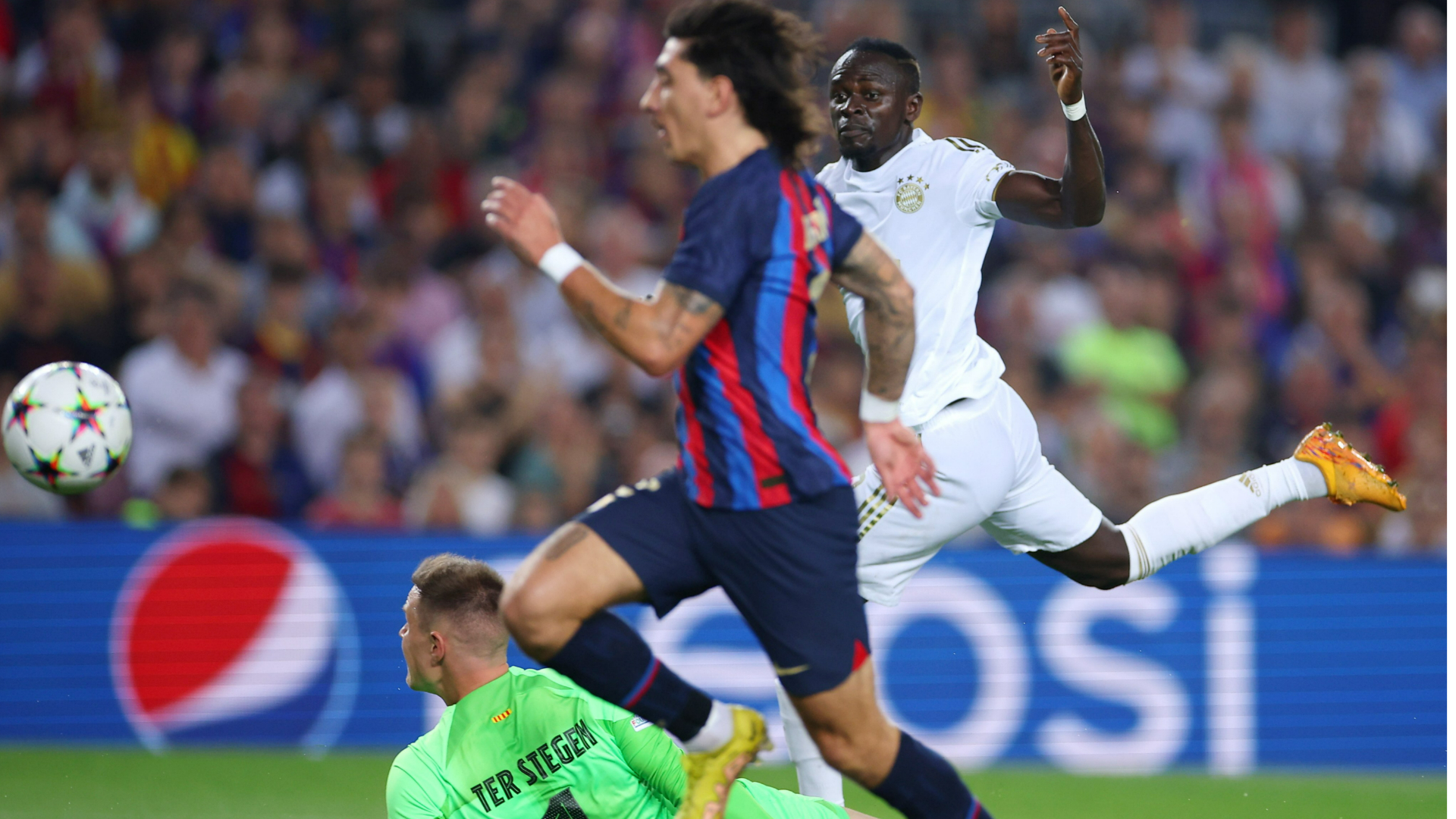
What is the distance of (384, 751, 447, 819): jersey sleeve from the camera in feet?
14.4

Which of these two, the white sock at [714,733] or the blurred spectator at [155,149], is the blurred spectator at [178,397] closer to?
the blurred spectator at [155,149]

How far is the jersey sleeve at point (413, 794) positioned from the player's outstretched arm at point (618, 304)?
1.62m

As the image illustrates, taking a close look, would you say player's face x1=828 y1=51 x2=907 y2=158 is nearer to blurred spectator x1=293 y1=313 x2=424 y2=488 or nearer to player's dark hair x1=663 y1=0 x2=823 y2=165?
player's dark hair x1=663 y1=0 x2=823 y2=165

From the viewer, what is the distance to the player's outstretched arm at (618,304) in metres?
3.53

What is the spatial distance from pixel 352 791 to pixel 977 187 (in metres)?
4.00

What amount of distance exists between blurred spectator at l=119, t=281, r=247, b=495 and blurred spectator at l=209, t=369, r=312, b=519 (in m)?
0.18

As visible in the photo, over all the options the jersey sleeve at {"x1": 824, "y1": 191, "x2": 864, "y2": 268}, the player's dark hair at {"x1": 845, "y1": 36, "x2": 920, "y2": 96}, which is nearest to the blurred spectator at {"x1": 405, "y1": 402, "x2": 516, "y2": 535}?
the player's dark hair at {"x1": 845, "y1": 36, "x2": 920, "y2": 96}

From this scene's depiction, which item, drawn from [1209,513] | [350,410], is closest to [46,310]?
[350,410]

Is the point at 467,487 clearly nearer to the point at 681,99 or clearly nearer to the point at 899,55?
the point at 899,55

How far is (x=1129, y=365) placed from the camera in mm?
9883

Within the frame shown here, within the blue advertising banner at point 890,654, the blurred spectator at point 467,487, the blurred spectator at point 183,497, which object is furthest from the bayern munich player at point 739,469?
the blurred spectator at point 183,497

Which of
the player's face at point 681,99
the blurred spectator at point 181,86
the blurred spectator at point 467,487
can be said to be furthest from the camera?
the blurred spectator at point 181,86

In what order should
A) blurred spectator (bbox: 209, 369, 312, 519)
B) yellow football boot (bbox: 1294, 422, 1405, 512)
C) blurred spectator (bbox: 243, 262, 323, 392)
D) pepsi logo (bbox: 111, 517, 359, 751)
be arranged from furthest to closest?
blurred spectator (bbox: 243, 262, 323, 392), blurred spectator (bbox: 209, 369, 312, 519), pepsi logo (bbox: 111, 517, 359, 751), yellow football boot (bbox: 1294, 422, 1405, 512)

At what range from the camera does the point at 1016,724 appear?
7973 mm
